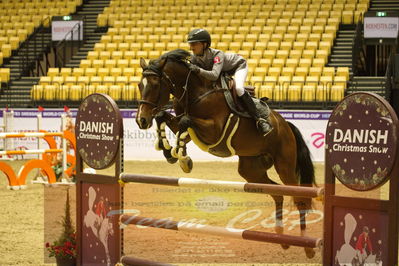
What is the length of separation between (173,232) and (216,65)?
228cm

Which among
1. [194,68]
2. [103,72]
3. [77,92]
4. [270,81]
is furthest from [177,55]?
[103,72]

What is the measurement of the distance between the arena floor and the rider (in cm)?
121

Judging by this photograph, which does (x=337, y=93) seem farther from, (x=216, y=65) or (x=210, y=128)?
(x=210, y=128)

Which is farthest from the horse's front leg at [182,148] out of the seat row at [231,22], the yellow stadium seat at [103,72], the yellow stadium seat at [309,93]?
the seat row at [231,22]

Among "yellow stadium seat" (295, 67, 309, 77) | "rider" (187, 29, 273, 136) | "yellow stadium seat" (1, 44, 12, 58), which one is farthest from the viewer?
"yellow stadium seat" (1, 44, 12, 58)

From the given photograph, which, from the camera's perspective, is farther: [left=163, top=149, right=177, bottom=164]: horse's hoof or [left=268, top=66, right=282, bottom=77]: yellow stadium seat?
[left=268, top=66, right=282, bottom=77]: yellow stadium seat

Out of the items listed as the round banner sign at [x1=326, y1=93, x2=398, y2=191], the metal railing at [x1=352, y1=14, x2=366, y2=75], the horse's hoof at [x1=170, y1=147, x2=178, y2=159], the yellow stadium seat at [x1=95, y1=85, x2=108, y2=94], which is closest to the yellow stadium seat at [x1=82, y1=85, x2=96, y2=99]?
the yellow stadium seat at [x1=95, y1=85, x2=108, y2=94]

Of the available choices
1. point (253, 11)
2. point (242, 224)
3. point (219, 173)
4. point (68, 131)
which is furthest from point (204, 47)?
point (253, 11)

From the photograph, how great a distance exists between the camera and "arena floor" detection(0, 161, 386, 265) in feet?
19.3

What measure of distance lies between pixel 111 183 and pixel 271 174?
871 cm

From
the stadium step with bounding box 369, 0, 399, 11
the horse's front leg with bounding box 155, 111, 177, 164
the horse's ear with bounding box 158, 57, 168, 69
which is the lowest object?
the horse's front leg with bounding box 155, 111, 177, 164

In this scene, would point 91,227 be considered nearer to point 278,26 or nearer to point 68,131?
point 68,131

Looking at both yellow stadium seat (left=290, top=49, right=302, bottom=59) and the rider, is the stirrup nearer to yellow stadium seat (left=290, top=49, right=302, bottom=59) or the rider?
the rider

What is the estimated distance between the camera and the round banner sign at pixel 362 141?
3535 mm
